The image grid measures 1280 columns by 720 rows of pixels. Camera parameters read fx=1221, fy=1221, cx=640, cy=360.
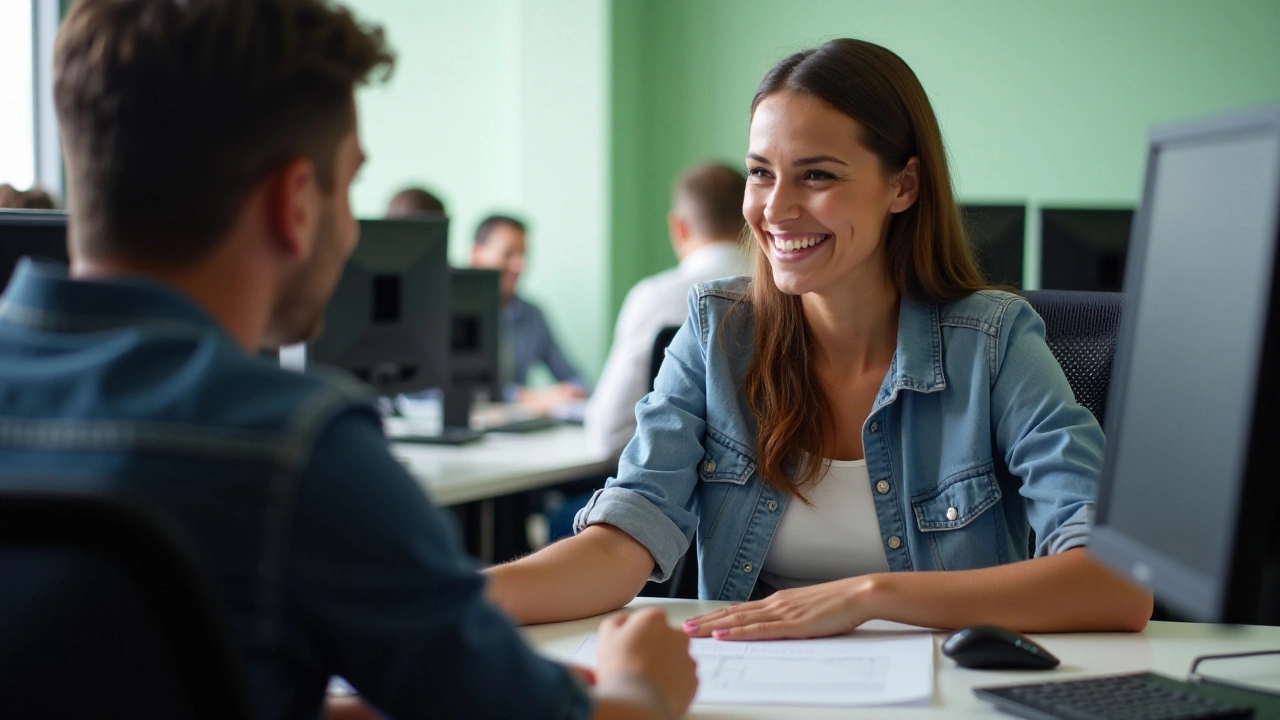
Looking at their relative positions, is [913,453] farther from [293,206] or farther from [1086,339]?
[293,206]

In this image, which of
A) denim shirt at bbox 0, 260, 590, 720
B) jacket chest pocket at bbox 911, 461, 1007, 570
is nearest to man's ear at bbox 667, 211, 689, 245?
jacket chest pocket at bbox 911, 461, 1007, 570

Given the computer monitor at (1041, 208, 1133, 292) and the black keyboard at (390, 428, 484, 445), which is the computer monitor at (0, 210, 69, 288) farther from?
the computer monitor at (1041, 208, 1133, 292)

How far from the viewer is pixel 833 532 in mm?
1604

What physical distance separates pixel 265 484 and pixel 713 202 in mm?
3054

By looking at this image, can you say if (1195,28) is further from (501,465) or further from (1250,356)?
(1250,356)

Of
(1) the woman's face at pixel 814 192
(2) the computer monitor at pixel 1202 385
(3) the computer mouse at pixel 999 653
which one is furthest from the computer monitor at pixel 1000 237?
(2) the computer monitor at pixel 1202 385

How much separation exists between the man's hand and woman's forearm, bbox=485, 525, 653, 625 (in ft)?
1.04

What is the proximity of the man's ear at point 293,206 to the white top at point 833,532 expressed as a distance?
0.95m

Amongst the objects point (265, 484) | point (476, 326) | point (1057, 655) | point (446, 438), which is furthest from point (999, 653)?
point (476, 326)

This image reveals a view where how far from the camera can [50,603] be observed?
2.14ft

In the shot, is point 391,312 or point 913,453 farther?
point 391,312

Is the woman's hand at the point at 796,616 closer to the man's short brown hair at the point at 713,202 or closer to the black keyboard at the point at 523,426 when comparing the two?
the black keyboard at the point at 523,426

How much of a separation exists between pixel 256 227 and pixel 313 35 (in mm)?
127

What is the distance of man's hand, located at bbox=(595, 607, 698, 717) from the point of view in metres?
0.93
